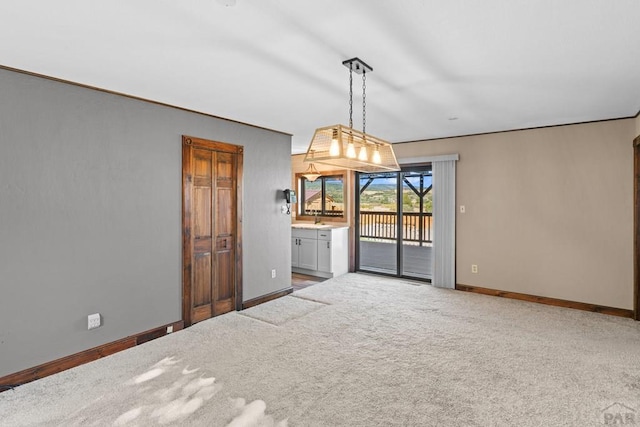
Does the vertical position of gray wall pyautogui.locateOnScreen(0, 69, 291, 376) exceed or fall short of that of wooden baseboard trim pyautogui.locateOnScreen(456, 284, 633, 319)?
it exceeds it

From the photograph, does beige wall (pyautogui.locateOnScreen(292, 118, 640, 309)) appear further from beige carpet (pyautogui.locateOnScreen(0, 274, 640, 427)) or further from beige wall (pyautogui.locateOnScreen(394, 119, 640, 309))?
beige carpet (pyautogui.locateOnScreen(0, 274, 640, 427))

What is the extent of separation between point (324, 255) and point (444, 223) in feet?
6.99

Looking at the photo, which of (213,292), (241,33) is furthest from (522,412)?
(213,292)

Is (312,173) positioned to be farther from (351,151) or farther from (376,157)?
(351,151)

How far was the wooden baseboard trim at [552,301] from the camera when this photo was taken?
14.3ft

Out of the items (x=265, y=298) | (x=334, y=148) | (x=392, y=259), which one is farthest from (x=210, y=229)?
(x=392, y=259)

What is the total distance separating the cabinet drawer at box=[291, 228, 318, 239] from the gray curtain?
2.13 metres

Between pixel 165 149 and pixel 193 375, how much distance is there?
2299 millimetres

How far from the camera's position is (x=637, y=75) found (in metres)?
2.88

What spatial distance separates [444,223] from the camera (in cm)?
563

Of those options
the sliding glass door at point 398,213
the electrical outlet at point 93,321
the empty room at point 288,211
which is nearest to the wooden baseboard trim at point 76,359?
the empty room at point 288,211

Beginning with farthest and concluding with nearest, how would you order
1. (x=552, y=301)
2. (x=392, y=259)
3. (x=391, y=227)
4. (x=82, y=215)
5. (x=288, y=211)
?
(x=391, y=227) < (x=392, y=259) < (x=288, y=211) < (x=552, y=301) < (x=82, y=215)

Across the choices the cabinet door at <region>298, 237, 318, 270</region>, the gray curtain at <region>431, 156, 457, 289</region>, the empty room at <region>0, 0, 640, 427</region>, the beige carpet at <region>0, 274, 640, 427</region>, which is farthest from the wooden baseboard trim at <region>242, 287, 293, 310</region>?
the gray curtain at <region>431, 156, 457, 289</region>

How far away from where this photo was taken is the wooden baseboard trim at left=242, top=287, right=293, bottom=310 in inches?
185
